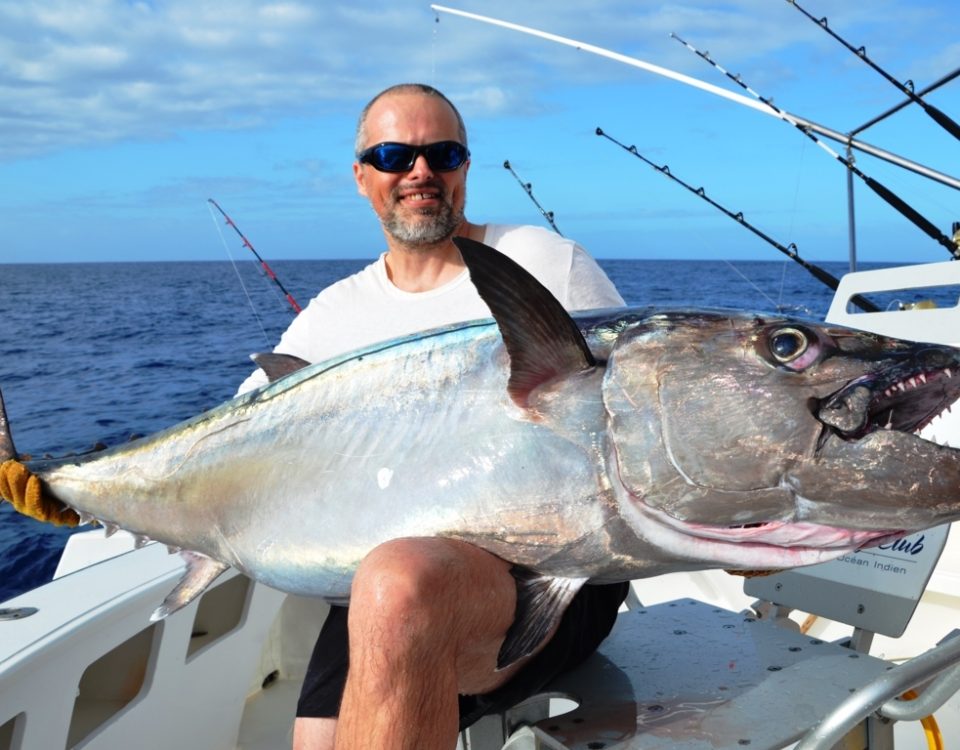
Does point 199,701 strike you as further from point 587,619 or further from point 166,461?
point 587,619

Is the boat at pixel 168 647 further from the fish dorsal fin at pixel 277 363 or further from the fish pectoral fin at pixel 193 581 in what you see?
the fish dorsal fin at pixel 277 363

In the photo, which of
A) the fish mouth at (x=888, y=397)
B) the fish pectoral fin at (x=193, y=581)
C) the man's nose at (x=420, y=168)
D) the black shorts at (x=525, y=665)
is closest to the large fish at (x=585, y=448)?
the fish mouth at (x=888, y=397)

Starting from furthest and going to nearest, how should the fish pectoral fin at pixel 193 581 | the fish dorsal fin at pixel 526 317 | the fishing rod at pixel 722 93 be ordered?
the fishing rod at pixel 722 93 < the fish pectoral fin at pixel 193 581 < the fish dorsal fin at pixel 526 317

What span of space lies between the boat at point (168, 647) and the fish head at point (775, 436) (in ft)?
4.37

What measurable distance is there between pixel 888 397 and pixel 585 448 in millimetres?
440

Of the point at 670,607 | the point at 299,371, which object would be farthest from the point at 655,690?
the point at 299,371

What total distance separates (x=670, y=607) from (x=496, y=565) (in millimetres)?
935

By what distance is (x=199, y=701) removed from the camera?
2.61m

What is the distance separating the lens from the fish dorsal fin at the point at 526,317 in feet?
4.52

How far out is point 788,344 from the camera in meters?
1.31

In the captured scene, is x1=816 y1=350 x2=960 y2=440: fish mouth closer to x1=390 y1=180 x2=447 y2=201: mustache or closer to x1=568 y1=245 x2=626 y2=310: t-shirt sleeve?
x1=568 y1=245 x2=626 y2=310: t-shirt sleeve

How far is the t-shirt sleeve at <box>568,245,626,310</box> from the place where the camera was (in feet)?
7.52

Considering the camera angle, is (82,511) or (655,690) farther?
(82,511)

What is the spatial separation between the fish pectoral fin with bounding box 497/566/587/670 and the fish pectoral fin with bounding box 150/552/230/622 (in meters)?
0.75
